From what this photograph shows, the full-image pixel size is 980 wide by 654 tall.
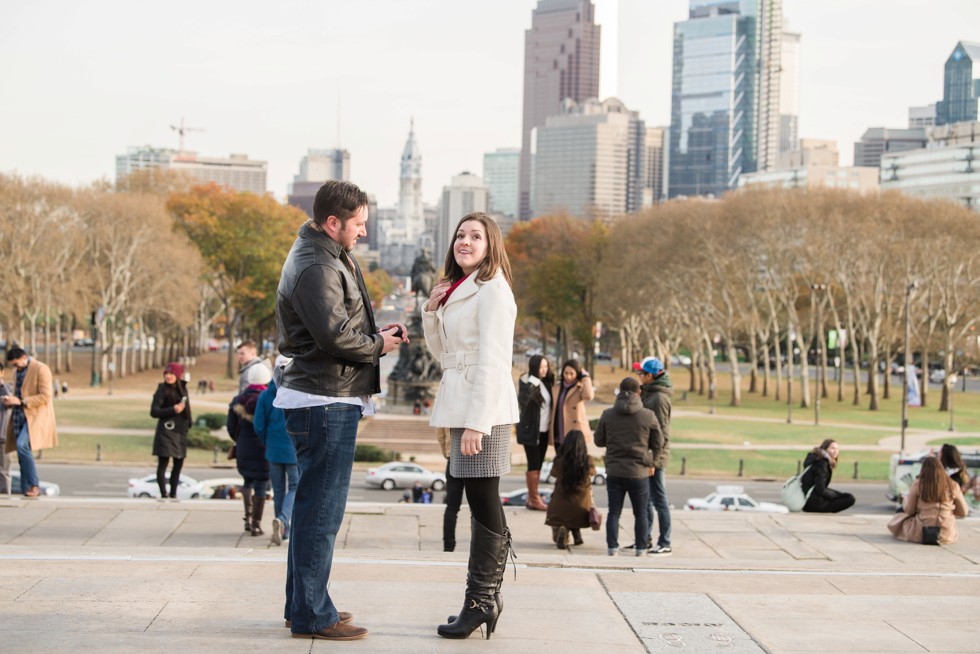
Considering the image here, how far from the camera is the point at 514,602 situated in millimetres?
7129

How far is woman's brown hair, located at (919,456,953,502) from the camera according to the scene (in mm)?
11500

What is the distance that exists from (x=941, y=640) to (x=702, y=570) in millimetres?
2310

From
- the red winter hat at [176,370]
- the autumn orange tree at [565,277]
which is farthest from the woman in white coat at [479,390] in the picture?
the autumn orange tree at [565,277]

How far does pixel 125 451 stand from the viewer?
126 ft

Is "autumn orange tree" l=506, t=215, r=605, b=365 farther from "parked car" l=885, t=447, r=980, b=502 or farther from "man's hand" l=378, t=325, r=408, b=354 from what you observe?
"man's hand" l=378, t=325, r=408, b=354

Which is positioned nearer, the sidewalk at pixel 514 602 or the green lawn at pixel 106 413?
the sidewalk at pixel 514 602

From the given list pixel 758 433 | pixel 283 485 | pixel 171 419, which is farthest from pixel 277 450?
pixel 758 433

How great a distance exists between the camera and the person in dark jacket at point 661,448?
11328 millimetres

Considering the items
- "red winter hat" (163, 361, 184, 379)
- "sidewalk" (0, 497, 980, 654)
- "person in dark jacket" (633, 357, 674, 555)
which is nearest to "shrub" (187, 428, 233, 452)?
"red winter hat" (163, 361, 184, 379)

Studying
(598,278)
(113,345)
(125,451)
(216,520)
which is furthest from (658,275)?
(216,520)

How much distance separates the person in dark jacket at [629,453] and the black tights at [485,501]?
457 cm

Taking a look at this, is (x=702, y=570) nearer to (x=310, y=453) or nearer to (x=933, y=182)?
Result: (x=310, y=453)

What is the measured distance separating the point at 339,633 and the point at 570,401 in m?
7.65

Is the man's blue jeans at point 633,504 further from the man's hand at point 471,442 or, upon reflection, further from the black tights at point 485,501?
the man's hand at point 471,442
